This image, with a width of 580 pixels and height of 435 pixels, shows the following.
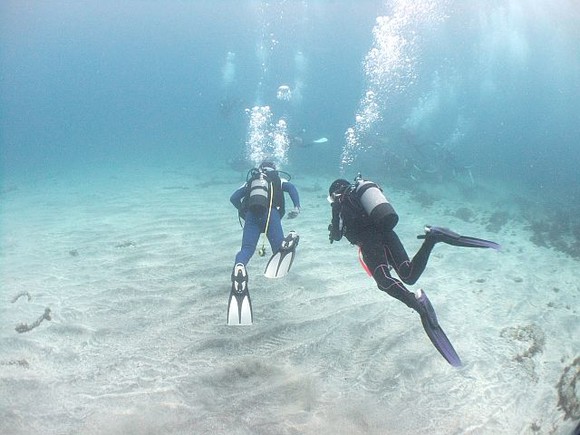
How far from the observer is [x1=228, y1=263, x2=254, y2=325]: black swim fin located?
190 inches

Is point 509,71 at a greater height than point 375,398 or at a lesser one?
greater

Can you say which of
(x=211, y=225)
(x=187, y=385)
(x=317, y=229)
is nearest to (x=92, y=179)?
(x=211, y=225)

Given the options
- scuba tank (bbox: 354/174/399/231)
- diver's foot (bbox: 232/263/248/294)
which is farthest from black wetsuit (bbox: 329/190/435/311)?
diver's foot (bbox: 232/263/248/294)

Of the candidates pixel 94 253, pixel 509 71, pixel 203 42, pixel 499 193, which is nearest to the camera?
pixel 94 253

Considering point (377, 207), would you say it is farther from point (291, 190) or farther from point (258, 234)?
point (291, 190)

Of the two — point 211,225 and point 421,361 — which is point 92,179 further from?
point 421,361

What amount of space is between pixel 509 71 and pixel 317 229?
95.1 meters

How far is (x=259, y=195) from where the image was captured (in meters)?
5.50

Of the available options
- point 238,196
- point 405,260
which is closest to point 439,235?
point 405,260

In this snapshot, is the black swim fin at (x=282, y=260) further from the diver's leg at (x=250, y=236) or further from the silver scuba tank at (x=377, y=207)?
the silver scuba tank at (x=377, y=207)

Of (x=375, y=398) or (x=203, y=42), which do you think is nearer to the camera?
(x=375, y=398)

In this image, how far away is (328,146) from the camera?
3556 cm

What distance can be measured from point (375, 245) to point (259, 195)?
6.77ft

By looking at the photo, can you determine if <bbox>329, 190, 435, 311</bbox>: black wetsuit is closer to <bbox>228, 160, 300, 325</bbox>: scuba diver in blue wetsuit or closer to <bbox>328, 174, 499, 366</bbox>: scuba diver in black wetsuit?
<bbox>328, 174, 499, 366</bbox>: scuba diver in black wetsuit
